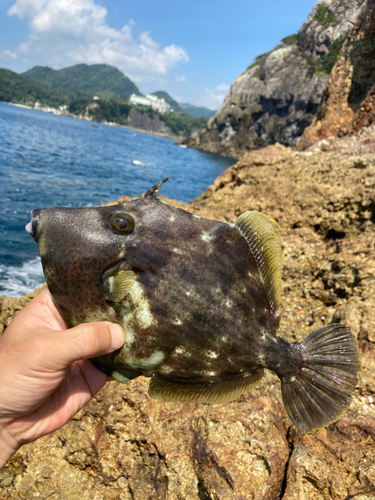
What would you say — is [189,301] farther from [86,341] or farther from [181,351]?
[86,341]

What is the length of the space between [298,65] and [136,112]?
354 ft

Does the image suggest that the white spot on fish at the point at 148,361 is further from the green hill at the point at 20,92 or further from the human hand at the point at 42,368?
the green hill at the point at 20,92

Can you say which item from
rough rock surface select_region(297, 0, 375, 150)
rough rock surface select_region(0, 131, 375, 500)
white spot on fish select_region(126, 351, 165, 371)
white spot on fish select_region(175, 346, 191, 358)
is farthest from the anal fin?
rough rock surface select_region(297, 0, 375, 150)

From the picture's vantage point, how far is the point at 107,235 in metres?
1.67


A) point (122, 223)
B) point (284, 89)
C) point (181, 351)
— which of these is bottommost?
point (181, 351)

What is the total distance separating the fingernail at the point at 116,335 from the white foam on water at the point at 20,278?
20.7ft

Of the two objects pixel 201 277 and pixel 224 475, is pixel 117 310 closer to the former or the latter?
pixel 201 277

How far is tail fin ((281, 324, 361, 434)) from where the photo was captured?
1.69 metres

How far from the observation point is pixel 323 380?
1.74 meters

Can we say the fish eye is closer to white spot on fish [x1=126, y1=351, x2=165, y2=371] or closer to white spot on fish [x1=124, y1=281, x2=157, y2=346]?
white spot on fish [x1=124, y1=281, x2=157, y2=346]

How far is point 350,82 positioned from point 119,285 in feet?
41.3

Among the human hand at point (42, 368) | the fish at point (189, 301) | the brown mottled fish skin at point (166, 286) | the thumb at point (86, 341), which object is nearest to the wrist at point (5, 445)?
the human hand at point (42, 368)

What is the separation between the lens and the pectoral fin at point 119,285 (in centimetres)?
160

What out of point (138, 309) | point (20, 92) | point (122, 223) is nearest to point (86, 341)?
point (138, 309)
